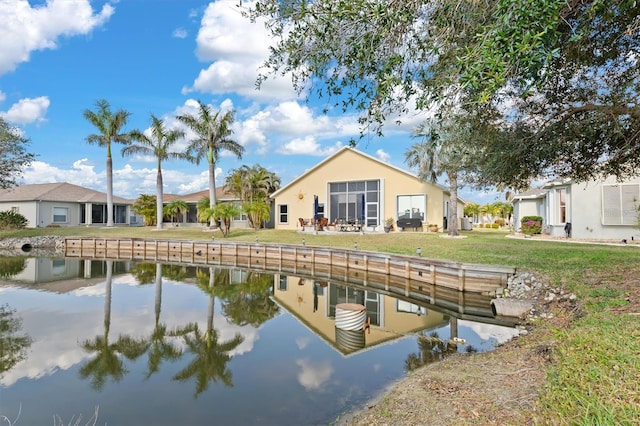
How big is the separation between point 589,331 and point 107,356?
9.85 metres

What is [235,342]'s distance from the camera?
10070 millimetres

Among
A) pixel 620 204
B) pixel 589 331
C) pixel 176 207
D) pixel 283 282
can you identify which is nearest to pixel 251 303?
pixel 283 282

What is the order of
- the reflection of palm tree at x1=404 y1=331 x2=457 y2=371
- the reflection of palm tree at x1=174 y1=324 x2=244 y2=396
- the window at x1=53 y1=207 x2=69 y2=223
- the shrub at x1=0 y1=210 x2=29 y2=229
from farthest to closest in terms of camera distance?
1. the window at x1=53 y1=207 x2=69 y2=223
2. the shrub at x1=0 y1=210 x2=29 y2=229
3. the reflection of palm tree at x1=404 y1=331 x2=457 y2=371
4. the reflection of palm tree at x1=174 y1=324 x2=244 y2=396

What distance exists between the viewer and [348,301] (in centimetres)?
1455

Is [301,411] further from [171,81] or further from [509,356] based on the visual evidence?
[171,81]

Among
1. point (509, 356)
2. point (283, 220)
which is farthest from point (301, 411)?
point (283, 220)

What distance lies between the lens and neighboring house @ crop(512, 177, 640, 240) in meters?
18.8

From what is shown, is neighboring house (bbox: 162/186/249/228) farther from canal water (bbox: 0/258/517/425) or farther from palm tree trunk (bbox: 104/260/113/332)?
canal water (bbox: 0/258/517/425)

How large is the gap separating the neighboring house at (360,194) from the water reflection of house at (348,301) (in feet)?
43.2

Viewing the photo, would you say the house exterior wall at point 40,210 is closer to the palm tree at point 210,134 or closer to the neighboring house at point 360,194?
the palm tree at point 210,134

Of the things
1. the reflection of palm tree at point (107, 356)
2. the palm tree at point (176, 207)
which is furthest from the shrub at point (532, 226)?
the palm tree at point (176, 207)

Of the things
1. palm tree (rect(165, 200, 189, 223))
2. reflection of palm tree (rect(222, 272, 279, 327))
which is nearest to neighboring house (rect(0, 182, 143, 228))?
palm tree (rect(165, 200, 189, 223))

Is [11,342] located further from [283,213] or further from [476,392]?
[283,213]

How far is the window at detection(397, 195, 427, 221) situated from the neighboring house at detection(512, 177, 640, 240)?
8.87 metres
